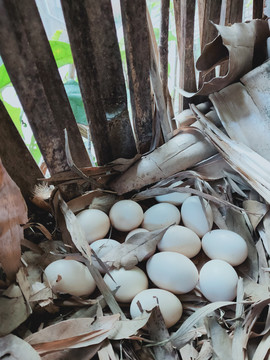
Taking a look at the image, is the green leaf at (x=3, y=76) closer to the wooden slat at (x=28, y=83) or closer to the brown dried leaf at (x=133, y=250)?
the wooden slat at (x=28, y=83)

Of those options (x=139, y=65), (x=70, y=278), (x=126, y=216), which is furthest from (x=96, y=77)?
(x=70, y=278)

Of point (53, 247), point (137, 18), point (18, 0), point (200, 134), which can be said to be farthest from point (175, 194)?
point (18, 0)

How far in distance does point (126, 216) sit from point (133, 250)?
10 cm

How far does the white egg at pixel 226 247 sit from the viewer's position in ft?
2.39

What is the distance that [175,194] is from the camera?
2.88 feet

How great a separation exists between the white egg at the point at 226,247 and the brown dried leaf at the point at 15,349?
428 mm

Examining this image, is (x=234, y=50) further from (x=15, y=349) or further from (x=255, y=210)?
(x=15, y=349)

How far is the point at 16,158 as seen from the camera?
0.75m

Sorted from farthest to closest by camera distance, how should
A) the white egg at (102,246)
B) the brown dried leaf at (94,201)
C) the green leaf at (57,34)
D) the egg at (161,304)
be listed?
the green leaf at (57,34), the brown dried leaf at (94,201), the white egg at (102,246), the egg at (161,304)

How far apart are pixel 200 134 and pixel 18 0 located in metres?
0.55

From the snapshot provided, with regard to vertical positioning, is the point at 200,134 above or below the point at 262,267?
above

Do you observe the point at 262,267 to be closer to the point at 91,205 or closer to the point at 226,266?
the point at 226,266

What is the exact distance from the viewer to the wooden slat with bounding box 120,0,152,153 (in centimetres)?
75

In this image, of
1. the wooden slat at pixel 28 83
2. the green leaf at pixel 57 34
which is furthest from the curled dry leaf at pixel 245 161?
the green leaf at pixel 57 34
